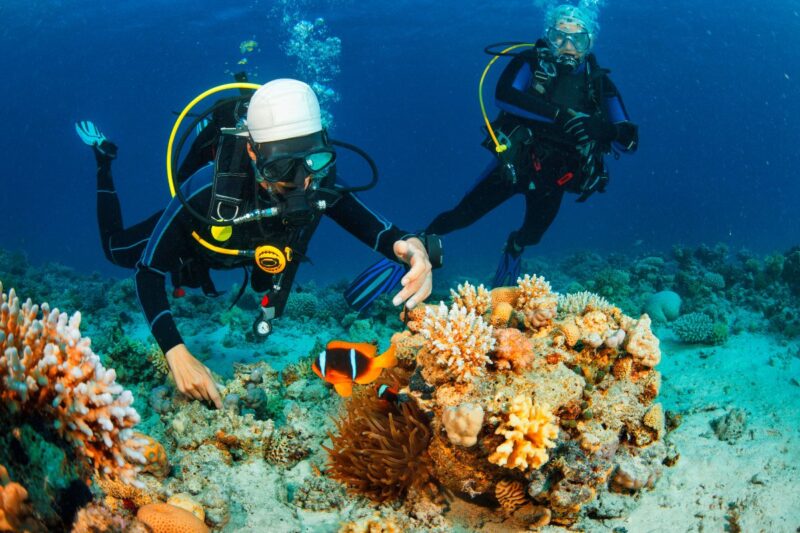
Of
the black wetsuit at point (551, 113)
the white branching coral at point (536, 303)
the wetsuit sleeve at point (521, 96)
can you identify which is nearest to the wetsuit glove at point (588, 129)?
the black wetsuit at point (551, 113)

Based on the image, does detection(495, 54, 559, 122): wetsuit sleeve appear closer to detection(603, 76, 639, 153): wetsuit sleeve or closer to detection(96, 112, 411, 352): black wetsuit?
detection(603, 76, 639, 153): wetsuit sleeve

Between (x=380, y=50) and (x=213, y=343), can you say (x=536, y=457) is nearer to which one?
(x=213, y=343)

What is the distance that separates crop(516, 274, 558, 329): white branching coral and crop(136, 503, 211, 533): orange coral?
2664mm

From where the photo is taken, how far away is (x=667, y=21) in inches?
1460

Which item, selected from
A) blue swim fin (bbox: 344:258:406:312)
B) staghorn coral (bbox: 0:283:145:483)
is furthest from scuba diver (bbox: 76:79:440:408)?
blue swim fin (bbox: 344:258:406:312)

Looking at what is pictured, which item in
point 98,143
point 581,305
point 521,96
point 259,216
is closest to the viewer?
point 259,216

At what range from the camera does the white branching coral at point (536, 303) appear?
3.70 metres

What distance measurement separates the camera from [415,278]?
3.82 meters

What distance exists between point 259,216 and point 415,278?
4.63 ft

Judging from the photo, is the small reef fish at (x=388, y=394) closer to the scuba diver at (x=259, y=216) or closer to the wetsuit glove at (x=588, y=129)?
the scuba diver at (x=259, y=216)

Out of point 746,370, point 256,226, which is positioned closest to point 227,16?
point 256,226

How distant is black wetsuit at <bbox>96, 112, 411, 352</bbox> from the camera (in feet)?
13.4

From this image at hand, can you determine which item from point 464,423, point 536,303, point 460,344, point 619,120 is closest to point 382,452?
point 464,423

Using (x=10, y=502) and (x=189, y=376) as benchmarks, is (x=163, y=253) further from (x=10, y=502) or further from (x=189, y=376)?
(x=10, y=502)
